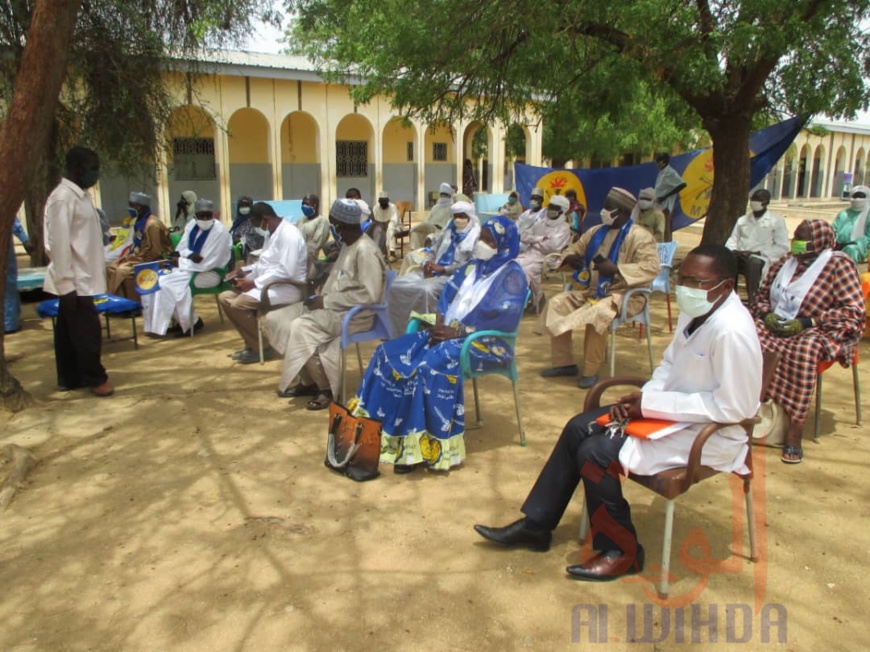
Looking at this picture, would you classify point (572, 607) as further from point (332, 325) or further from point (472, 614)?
point (332, 325)

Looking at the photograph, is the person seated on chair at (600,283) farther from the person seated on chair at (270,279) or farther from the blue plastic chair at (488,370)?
the person seated on chair at (270,279)

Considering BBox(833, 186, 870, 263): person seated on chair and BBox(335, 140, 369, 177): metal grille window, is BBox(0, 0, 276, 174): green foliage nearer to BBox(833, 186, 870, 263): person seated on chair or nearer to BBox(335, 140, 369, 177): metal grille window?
BBox(833, 186, 870, 263): person seated on chair

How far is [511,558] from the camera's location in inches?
124

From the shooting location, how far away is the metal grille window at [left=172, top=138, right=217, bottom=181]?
63.7 ft

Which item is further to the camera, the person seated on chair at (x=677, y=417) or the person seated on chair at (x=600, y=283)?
the person seated on chair at (x=600, y=283)

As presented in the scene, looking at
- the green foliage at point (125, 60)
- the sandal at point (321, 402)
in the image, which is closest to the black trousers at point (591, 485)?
the sandal at point (321, 402)

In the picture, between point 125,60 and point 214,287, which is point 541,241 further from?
point 125,60

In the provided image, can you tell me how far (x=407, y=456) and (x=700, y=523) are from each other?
5.09 ft

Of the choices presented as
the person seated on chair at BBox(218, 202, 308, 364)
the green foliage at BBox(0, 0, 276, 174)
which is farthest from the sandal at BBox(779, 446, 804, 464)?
the green foliage at BBox(0, 0, 276, 174)

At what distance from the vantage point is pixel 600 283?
5.68 metres

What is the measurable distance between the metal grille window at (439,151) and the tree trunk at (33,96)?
2118 cm

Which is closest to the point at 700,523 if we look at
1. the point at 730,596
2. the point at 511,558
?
the point at 730,596

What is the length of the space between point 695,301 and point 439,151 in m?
23.6

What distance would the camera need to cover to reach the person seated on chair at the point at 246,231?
8.58 metres
